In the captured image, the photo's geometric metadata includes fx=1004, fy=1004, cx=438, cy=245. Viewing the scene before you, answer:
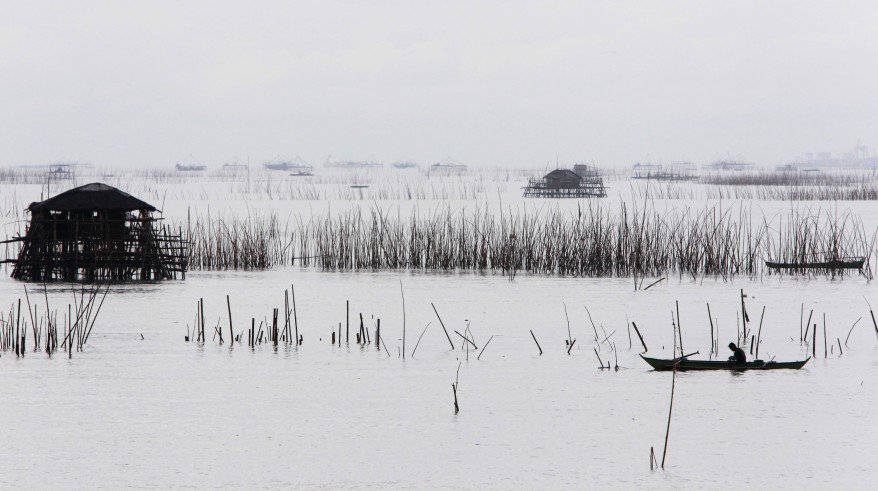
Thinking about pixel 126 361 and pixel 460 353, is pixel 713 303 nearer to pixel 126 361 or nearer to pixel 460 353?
pixel 460 353

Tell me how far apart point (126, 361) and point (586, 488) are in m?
3.90

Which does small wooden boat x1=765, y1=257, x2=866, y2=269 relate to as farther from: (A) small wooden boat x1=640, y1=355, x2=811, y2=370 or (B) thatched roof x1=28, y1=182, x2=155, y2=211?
(B) thatched roof x1=28, y1=182, x2=155, y2=211

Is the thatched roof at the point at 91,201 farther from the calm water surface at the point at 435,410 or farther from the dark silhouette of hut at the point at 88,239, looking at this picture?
the calm water surface at the point at 435,410

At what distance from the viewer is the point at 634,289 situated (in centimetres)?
1110

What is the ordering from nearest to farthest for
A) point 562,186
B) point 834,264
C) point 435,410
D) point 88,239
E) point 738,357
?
point 435,410 → point 738,357 → point 88,239 → point 834,264 → point 562,186

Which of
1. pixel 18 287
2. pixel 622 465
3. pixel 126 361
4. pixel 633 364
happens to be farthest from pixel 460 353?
pixel 18 287

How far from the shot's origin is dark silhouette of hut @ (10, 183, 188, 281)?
39.8ft

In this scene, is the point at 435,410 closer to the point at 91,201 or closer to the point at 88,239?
the point at 91,201

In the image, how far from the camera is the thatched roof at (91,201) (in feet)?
39.5

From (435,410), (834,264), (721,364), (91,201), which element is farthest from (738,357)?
(91,201)

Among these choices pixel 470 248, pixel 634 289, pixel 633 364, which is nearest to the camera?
pixel 633 364

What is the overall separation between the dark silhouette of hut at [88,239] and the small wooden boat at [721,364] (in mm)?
7549

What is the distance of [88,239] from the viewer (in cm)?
1229

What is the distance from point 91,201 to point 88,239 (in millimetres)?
498
